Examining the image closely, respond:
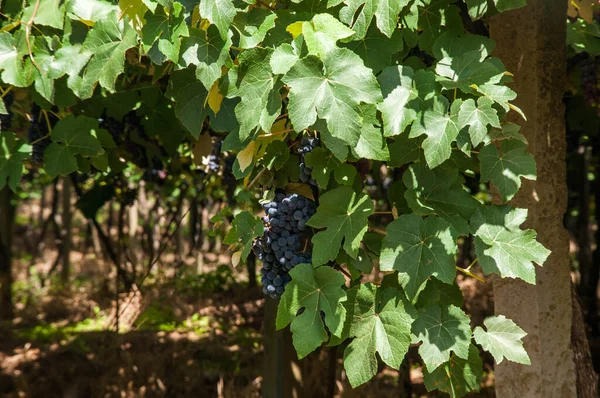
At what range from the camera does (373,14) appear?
1.45m

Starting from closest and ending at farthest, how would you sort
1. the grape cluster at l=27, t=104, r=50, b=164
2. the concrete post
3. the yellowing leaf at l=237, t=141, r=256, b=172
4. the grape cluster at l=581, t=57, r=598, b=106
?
1. the yellowing leaf at l=237, t=141, r=256, b=172
2. the concrete post
3. the grape cluster at l=27, t=104, r=50, b=164
4. the grape cluster at l=581, t=57, r=598, b=106

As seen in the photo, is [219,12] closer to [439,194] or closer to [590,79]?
[439,194]

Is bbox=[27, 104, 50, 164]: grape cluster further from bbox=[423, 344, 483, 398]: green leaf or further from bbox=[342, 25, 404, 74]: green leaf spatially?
bbox=[423, 344, 483, 398]: green leaf

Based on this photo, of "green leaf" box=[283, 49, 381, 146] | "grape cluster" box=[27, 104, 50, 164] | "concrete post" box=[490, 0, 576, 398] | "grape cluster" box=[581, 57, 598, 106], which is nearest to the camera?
"green leaf" box=[283, 49, 381, 146]

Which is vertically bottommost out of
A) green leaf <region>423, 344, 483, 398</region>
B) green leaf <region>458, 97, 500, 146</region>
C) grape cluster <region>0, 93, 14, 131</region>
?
green leaf <region>423, 344, 483, 398</region>

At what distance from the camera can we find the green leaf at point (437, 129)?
54.6 inches

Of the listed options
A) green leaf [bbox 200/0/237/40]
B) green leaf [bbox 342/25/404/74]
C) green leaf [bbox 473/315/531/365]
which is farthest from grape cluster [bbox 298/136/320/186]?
green leaf [bbox 473/315/531/365]

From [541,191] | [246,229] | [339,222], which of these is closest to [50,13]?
[246,229]

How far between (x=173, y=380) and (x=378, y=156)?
3.42 m

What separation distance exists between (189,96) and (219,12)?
0.34 m

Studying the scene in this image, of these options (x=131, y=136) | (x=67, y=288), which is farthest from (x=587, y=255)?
(x=67, y=288)

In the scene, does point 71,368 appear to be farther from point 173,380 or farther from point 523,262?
point 523,262

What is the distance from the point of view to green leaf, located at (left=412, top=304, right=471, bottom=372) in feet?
4.79

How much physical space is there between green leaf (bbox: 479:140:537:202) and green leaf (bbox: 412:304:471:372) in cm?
32
